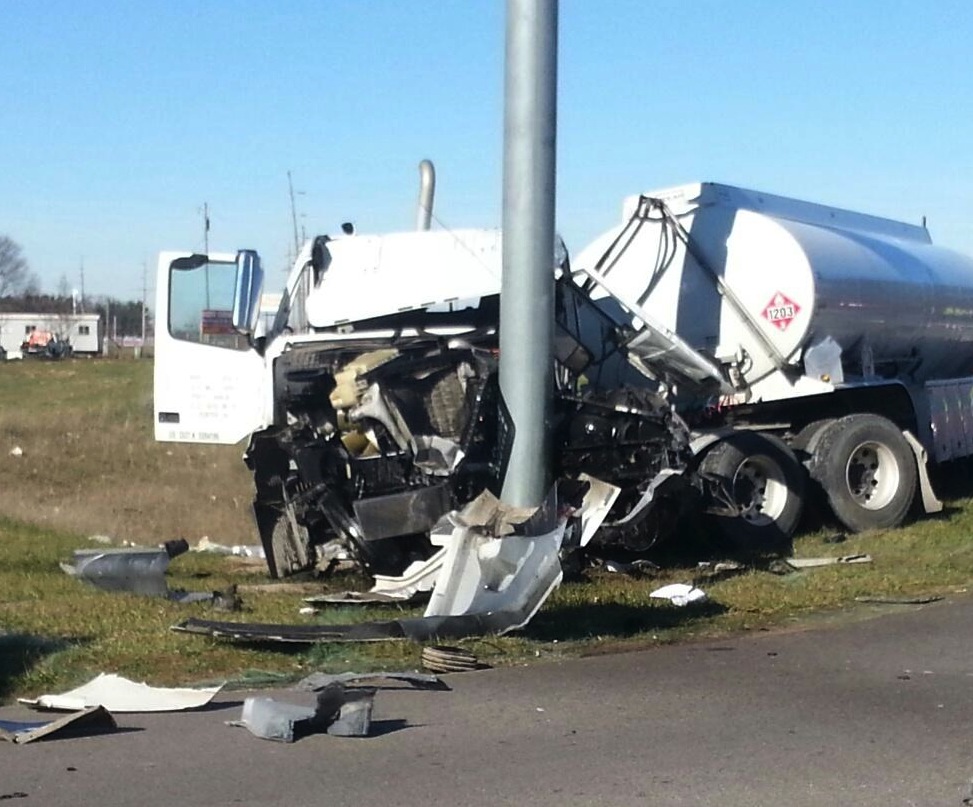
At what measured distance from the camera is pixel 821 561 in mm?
11586

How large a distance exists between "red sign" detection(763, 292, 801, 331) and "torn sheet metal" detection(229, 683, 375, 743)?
24.0ft

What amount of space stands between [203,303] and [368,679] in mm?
4946

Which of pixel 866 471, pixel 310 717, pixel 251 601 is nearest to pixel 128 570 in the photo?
pixel 251 601

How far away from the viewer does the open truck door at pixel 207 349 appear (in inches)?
444

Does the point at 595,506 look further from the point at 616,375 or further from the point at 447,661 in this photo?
the point at 447,661

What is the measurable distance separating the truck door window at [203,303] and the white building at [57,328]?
82.9 meters

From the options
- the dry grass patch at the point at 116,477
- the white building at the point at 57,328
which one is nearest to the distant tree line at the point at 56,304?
the white building at the point at 57,328

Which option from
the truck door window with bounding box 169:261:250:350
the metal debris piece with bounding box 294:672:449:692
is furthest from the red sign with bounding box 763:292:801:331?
the metal debris piece with bounding box 294:672:449:692

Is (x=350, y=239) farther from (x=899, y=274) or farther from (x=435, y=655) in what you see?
(x=899, y=274)

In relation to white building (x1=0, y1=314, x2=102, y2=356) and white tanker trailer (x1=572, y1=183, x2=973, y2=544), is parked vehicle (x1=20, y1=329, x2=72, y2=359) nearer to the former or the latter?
white building (x1=0, y1=314, x2=102, y2=356)

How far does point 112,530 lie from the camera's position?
16172mm

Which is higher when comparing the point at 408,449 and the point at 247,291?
the point at 247,291

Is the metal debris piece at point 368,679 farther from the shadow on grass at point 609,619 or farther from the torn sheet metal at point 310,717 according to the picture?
the shadow on grass at point 609,619

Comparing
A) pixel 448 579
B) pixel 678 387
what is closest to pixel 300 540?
pixel 448 579
